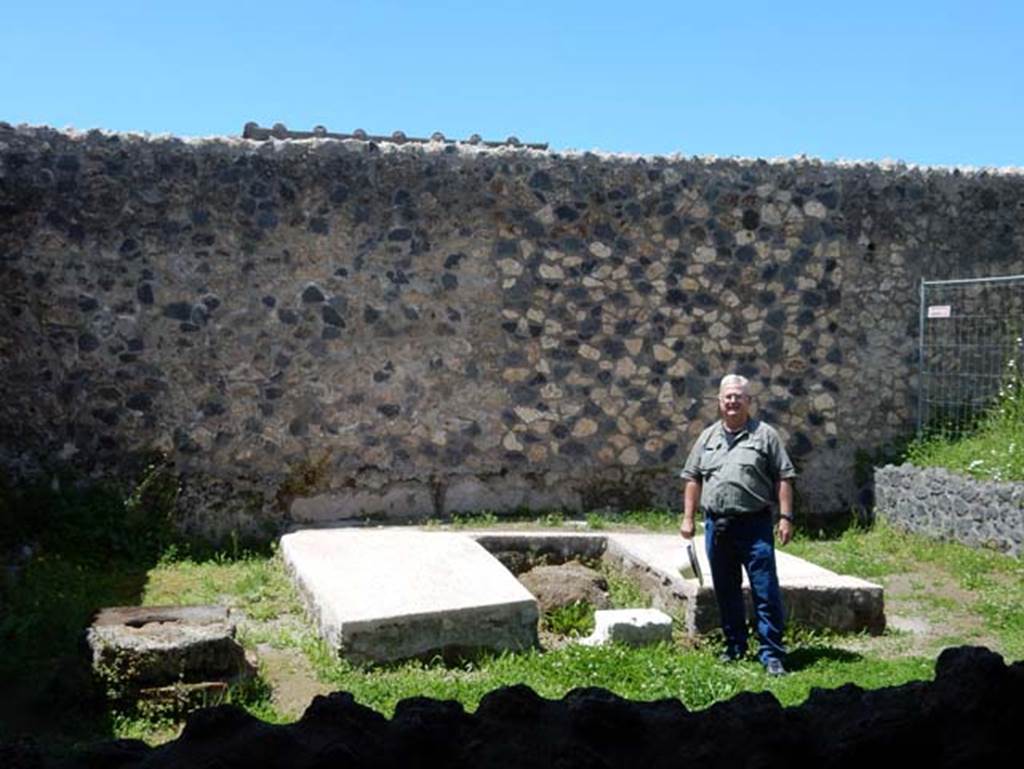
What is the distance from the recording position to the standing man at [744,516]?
612 centimetres

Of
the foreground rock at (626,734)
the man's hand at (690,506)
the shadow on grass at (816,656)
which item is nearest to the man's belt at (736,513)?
the man's hand at (690,506)

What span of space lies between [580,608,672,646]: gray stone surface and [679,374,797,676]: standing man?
13.8 inches

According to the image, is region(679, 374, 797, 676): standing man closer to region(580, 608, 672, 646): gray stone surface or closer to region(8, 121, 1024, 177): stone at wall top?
region(580, 608, 672, 646): gray stone surface

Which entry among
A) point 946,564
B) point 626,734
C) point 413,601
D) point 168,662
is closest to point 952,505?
point 946,564

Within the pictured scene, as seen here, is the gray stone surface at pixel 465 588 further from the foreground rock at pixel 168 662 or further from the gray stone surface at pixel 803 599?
the foreground rock at pixel 168 662

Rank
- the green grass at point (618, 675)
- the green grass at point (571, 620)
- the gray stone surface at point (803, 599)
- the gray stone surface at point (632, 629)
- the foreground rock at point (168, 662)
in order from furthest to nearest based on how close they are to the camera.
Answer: the green grass at point (571, 620) < the gray stone surface at point (803, 599) < the gray stone surface at point (632, 629) < the green grass at point (618, 675) < the foreground rock at point (168, 662)

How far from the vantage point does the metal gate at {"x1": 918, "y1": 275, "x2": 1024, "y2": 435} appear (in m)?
10.8

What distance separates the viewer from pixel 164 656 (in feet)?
17.4

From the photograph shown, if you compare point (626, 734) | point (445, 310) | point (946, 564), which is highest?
point (445, 310)

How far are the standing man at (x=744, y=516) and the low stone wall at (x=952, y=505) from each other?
139 inches

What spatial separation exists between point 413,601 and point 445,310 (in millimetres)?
4067

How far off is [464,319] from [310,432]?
5.45 feet

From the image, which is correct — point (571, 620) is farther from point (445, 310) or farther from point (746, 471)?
point (445, 310)

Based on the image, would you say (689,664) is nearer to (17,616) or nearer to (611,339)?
(17,616)
